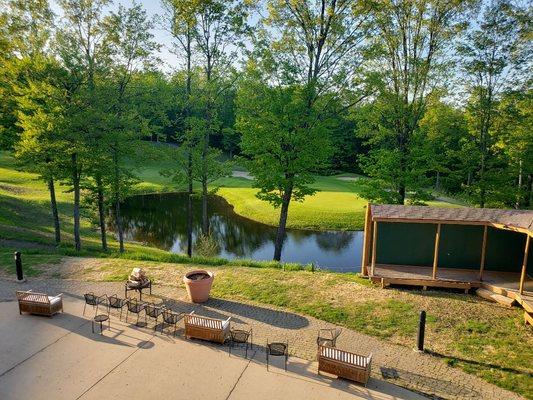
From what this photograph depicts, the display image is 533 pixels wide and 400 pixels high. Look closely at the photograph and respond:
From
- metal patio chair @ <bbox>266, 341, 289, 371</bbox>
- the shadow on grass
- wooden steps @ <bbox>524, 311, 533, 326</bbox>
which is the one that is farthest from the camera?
wooden steps @ <bbox>524, 311, 533, 326</bbox>

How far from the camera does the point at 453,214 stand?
15.3 m

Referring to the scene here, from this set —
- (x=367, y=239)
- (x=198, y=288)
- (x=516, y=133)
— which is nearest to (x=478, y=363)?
(x=367, y=239)

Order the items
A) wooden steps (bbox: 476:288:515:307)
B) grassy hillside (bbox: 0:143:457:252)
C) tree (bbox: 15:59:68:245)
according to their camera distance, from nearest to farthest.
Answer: wooden steps (bbox: 476:288:515:307), tree (bbox: 15:59:68:245), grassy hillside (bbox: 0:143:457:252)

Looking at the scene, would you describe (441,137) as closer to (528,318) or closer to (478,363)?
(528,318)

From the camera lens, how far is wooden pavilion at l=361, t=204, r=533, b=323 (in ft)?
49.0

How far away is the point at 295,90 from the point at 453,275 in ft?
37.2

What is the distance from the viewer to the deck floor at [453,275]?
14.9m

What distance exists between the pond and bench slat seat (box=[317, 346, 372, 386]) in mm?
16169

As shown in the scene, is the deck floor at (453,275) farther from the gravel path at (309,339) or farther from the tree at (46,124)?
the tree at (46,124)

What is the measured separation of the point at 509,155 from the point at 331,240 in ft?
46.6

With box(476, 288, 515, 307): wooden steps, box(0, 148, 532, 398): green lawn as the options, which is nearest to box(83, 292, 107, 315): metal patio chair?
box(0, 148, 532, 398): green lawn

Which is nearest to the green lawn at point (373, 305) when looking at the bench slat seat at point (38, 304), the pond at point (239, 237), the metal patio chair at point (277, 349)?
the metal patio chair at point (277, 349)

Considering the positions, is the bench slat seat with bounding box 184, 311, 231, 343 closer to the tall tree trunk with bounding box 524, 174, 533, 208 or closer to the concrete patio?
the concrete patio

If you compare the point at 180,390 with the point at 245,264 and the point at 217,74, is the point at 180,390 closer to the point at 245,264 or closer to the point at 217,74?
the point at 245,264
